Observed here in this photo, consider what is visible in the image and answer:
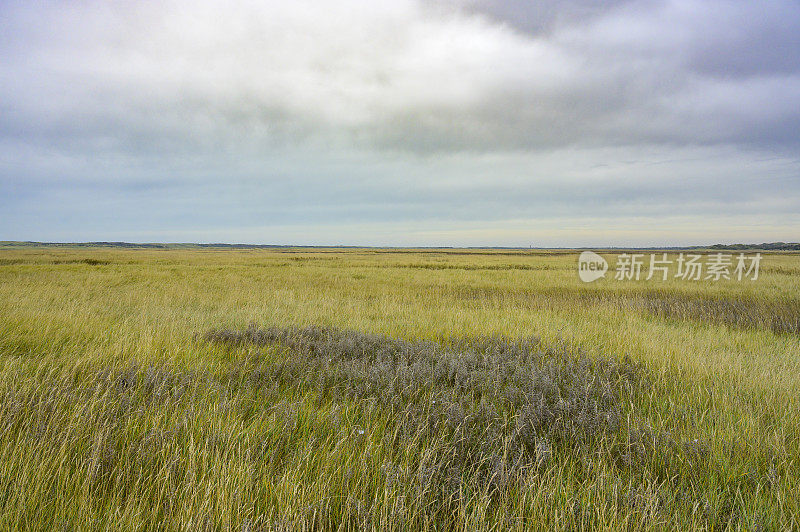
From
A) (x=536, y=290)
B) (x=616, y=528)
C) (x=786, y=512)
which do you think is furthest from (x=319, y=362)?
(x=536, y=290)

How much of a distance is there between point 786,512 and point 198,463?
4301 mm

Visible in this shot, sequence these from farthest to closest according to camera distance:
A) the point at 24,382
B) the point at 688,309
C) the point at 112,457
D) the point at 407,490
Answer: the point at 688,309 → the point at 24,382 → the point at 112,457 → the point at 407,490

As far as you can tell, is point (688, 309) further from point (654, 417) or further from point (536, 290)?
point (654, 417)

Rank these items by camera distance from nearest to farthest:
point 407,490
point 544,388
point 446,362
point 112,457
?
point 407,490 → point 112,457 → point 544,388 → point 446,362

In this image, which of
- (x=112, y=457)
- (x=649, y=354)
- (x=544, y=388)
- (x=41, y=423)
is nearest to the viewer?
(x=112, y=457)

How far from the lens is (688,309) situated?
43.4 feet

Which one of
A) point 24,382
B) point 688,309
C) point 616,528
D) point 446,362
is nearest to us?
point 616,528

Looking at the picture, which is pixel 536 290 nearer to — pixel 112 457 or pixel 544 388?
pixel 544 388

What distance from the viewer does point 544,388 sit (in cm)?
430

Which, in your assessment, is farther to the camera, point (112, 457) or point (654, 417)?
point (654, 417)

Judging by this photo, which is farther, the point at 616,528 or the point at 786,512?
the point at 786,512

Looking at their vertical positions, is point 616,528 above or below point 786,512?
above

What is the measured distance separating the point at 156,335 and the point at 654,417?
780 centimetres

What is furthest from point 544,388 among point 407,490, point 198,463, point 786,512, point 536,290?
point 536,290
